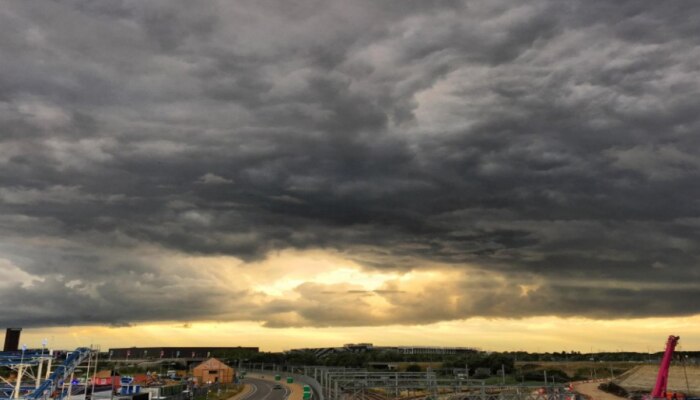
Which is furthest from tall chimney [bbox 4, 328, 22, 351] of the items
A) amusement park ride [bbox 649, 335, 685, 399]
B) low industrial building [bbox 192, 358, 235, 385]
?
amusement park ride [bbox 649, 335, 685, 399]

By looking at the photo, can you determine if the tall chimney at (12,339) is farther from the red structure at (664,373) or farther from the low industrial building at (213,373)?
the red structure at (664,373)

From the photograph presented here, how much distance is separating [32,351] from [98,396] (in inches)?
750

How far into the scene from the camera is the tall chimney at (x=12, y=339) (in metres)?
133

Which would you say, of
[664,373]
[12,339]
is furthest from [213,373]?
[664,373]

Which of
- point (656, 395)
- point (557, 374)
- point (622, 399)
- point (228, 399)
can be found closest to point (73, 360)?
point (228, 399)

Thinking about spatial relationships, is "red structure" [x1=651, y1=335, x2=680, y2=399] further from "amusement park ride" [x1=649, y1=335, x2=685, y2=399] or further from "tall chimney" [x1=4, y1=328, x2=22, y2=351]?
"tall chimney" [x1=4, y1=328, x2=22, y2=351]

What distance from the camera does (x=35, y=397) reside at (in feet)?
197

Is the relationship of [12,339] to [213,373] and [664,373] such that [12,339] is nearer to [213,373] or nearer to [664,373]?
[213,373]

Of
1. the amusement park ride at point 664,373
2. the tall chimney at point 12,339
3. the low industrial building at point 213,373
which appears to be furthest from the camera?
the low industrial building at point 213,373

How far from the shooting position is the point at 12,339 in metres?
135

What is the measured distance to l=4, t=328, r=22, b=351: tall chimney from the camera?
133375 millimetres

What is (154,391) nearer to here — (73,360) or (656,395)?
(73,360)

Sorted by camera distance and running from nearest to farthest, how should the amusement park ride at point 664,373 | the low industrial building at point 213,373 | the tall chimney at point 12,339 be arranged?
the amusement park ride at point 664,373
the tall chimney at point 12,339
the low industrial building at point 213,373

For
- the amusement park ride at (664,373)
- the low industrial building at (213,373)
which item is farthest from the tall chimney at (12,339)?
the amusement park ride at (664,373)
